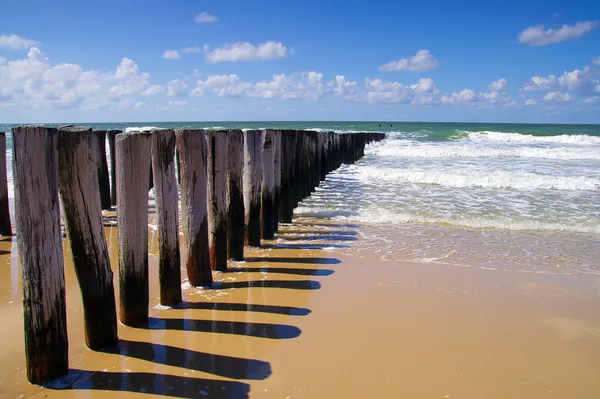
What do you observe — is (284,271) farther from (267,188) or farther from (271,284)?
(267,188)

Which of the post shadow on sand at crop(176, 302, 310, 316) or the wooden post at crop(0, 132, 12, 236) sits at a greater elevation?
the wooden post at crop(0, 132, 12, 236)

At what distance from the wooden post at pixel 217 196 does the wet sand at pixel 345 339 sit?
251mm

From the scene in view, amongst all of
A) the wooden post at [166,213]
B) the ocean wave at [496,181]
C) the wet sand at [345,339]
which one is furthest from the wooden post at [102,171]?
the ocean wave at [496,181]

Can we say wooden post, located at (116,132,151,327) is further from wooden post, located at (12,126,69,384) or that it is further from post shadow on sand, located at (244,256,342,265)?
post shadow on sand, located at (244,256,342,265)

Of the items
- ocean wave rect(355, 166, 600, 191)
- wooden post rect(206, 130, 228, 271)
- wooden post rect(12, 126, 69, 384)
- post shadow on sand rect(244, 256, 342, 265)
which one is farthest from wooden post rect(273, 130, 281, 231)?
ocean wave rect(355, 166, 600, 191)

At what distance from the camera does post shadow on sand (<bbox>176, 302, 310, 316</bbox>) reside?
4.20 meters

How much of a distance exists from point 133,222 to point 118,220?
0.11 meters

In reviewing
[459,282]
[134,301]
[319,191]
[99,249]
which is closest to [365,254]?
[459,282]

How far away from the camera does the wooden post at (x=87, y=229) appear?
10.1ft

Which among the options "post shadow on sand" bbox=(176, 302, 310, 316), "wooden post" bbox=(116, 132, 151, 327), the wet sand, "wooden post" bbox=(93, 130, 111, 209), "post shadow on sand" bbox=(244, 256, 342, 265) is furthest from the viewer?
"wooden post" bbox=(93, 130, 111, 209)

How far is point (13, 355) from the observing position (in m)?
3.32

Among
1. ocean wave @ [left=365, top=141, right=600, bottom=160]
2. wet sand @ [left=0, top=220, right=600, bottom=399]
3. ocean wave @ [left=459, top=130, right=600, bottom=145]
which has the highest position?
ocean wave @ [left=459, top=130, right=600, bottom=145]

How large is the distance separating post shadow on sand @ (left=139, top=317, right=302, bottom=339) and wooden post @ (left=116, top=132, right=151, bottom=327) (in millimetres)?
149

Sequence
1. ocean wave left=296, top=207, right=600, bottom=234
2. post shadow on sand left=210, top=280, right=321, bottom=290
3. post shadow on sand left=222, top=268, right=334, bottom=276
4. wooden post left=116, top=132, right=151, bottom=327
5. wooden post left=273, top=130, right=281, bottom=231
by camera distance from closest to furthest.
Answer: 1. wooden post left=116, top=132, right=151, bottom=327
2. post shadow on sand left=210, top=280, right=321, bottom=290
3. post shadow on sand left=222, top=268, right=334, bottom=276
4. wooden post left=273, top=130, right=281, bottom=231
5. ocean wave left=296, top=207, right=600, bottom=234
